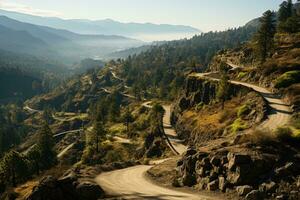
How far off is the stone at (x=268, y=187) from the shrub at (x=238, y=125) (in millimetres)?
28692

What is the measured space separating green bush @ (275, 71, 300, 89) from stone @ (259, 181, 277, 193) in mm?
45786

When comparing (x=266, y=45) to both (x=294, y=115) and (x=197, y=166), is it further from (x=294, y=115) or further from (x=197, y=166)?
(x=197, y=166)

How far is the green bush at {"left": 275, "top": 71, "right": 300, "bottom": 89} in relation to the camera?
75394 mm

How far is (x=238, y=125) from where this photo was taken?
6481 cm

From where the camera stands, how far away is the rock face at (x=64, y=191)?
1495 inches

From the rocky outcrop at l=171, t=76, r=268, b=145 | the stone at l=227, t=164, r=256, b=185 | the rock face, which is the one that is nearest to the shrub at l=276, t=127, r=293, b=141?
the stone at l=227, t=164, r=256, b=185

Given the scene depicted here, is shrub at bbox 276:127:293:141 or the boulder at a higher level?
shrub at bbox 276:127:293:141

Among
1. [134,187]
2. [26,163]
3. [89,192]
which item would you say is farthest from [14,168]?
[89,192]

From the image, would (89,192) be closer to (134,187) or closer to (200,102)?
(134,187)

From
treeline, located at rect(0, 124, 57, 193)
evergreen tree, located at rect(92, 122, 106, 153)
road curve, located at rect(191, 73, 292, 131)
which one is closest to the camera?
road curve, located at rect(191, 73, 292, 131)

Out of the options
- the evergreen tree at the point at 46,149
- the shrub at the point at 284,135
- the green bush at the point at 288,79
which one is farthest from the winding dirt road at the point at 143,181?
the evergreen tree at the point at 46,149

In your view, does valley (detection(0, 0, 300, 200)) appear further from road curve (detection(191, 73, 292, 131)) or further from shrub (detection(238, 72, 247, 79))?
shrub (detection(238, 72, 247, 79))

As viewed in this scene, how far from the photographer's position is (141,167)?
5903 centimetres

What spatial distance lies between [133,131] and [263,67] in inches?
1817
